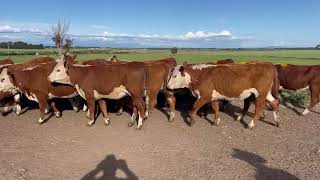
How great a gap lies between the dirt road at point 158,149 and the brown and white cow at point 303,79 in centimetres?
121

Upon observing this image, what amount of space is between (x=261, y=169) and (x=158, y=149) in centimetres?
229

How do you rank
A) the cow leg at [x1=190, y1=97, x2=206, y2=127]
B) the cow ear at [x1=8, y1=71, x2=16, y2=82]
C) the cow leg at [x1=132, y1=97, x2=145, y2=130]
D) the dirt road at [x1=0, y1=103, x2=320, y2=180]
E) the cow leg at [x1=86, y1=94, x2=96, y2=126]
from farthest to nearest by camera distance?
the cow ear at [x1=8, y1=71, x2=16, y2=82]
the cow leg at [x1=190, y1=97, x2=206, y2=127]
the cow leg at [x1=86, y1=94, x2=96, y2=126]
the cow leg at [x1=132, y1=97, x2=145, y2=130]
the dirt road at [x1=0, y1=103, x2=320, y2=180]

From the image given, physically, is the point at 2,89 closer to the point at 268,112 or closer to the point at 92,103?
the point at 92,103

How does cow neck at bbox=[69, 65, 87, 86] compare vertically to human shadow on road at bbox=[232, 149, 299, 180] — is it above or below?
above

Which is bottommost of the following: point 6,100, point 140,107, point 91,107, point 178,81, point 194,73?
point 6,100

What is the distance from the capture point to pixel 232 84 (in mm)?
10922

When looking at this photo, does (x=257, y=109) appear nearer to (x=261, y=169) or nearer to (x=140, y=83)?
(x=140, y=83)

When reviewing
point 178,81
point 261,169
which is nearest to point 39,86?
point 178,81

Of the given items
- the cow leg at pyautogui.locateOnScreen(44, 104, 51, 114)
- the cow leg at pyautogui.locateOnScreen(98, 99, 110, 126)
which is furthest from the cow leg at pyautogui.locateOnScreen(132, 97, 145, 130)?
the cow leg at pyautogui.locateOnScreen(44, 104, 51, 114)

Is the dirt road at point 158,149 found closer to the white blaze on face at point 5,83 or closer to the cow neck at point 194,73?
the white blaze on face at point 5,83

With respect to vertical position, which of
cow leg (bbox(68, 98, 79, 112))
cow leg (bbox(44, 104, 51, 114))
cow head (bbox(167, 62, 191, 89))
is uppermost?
cow head (bbox(167, 62, 191, 89))

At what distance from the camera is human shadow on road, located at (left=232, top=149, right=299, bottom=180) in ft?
22.8

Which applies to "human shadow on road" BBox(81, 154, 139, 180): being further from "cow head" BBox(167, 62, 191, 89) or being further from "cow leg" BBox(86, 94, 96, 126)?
"cow head" BBox(167, 62, 191, 89)

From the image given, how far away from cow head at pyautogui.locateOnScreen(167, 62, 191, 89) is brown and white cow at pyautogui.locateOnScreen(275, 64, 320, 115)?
13.0 feet
